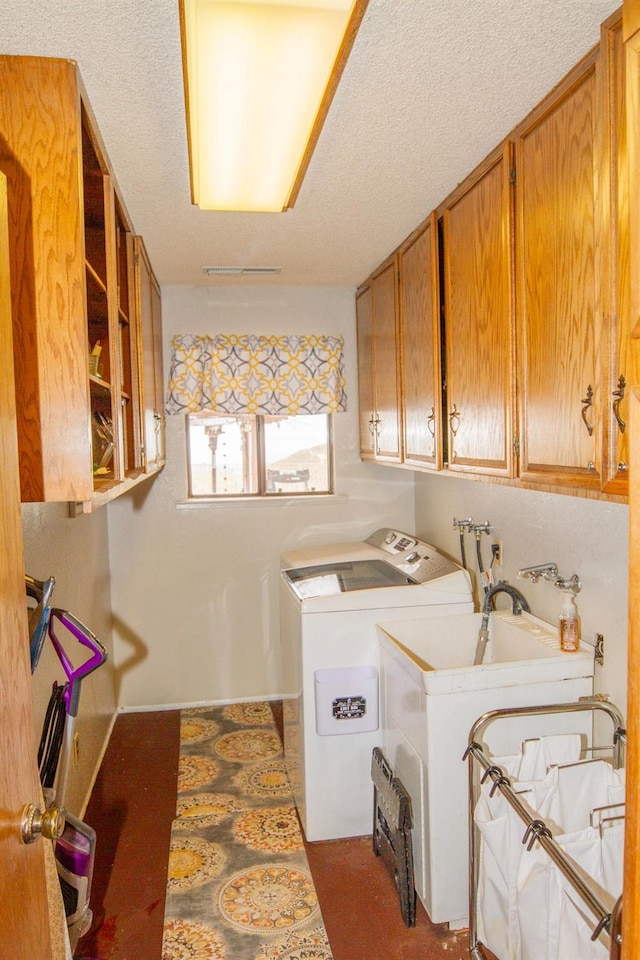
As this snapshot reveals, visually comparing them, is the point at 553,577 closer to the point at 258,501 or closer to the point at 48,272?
the point at 48,272

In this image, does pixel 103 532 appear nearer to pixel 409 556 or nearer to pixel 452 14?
pixel 409 556

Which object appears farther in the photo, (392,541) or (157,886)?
→ (392,541)

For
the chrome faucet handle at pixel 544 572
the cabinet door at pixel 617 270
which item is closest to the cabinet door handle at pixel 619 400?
the cabinet door at pixel 617 270

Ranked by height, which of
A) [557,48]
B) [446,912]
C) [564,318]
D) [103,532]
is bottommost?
[446,912]

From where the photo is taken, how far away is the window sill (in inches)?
154

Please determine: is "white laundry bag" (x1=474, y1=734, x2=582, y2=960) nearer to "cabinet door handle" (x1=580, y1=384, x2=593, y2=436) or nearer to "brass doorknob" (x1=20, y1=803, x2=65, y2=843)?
"cabinet door handle" (x1=580, y1=384, x2=593, y2=436)

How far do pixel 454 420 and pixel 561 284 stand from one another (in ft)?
2.69

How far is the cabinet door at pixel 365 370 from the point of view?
3.63 metres

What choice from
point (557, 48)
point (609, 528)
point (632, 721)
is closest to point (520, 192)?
point (557, 48)

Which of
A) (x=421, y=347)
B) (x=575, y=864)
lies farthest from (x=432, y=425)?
(x=575, y=864)

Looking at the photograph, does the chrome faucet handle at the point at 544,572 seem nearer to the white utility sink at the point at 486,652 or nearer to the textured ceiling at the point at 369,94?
the white utility sink at the point at 486,652

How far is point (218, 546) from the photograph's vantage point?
13.0ft

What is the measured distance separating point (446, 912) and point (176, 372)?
2.86 metres

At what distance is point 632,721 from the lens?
0.82 meters
